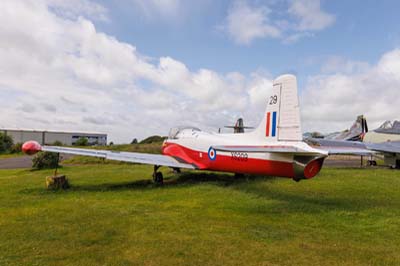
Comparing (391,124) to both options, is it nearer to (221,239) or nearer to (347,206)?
(347,206)

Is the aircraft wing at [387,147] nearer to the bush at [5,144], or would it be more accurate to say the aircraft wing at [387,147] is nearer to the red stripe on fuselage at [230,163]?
the red stripe on fuselage at [230,163]

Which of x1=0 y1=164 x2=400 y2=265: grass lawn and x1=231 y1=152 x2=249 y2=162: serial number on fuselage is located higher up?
x1=231 y1=152 x2=249 y2=162: serial number on fuselage

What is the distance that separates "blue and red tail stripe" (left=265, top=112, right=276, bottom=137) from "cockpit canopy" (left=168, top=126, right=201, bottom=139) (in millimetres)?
5065

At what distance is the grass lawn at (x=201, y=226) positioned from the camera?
425cm

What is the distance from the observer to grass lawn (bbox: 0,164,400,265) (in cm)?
425

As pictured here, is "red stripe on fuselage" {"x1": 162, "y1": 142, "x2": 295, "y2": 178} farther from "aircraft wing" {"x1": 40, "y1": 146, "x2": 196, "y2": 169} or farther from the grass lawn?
the grass lawn

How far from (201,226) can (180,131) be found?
8.10 m

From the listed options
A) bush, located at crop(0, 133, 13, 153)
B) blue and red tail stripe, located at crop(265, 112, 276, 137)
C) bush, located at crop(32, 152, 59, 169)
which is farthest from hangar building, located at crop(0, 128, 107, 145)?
blue and red tail stripe, located at crop(265, 112, 276, 137)

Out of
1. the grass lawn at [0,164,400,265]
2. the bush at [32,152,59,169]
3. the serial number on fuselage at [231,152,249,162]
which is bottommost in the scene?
the grass lawn at [0,164,400,265]

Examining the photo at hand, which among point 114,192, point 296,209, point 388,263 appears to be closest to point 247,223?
point 296,209

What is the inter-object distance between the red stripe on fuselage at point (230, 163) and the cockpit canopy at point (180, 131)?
1.35 feet

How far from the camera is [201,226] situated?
5715mm

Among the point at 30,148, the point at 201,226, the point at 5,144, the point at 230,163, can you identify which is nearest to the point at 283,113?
the point at 230,163


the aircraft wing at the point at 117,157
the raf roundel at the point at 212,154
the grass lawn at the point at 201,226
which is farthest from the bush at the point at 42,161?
the raf roundel at the point at 212,154
